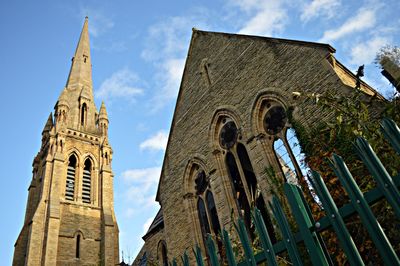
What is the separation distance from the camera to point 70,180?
24438 millimetres

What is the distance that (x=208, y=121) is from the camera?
10.2 metres

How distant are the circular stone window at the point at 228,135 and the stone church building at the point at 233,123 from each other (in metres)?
0.03

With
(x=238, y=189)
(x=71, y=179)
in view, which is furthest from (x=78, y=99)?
(x=238, y=189)

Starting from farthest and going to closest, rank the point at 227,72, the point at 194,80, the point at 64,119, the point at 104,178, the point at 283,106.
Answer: the point at 64,119 → the point at 104,178 → the point at 194,80 → the point at 227,72 → the point at 283,106

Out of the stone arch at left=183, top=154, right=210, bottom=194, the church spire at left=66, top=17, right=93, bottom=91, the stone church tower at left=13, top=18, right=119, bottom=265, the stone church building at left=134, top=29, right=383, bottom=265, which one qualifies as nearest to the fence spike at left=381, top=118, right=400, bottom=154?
the stone church building at left=134, top=29, right=383, bottom=265

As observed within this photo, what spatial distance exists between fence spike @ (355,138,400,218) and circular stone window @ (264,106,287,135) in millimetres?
6152

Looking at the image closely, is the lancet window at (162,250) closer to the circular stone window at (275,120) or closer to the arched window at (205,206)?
the arched window at (205,206)

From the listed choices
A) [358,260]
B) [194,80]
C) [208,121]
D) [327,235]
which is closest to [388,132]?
[358,260]

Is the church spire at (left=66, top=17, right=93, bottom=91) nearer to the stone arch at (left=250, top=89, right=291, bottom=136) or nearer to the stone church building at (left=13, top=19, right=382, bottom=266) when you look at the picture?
the stone church building at (left=13, top=19, right=382, bottom=266)

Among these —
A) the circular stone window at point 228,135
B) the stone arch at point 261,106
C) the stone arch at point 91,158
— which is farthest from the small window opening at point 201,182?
the stone arch at point 91,158

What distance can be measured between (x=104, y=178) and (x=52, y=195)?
15.2ft

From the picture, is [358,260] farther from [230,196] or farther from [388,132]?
[230,196]

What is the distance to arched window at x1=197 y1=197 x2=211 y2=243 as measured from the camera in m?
9.45

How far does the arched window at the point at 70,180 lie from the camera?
23.5m
